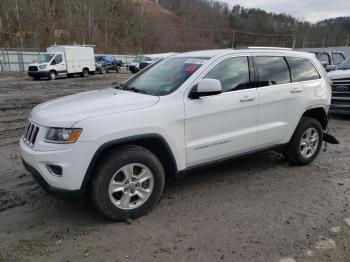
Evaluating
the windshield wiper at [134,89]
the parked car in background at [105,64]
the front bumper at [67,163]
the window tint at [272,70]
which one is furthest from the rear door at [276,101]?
the parked car in background at [105,64]

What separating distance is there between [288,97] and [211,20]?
10849 cm

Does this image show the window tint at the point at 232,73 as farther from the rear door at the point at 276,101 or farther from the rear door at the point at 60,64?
the rear door at the point at 60,64

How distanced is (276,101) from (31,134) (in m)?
→ 3.11

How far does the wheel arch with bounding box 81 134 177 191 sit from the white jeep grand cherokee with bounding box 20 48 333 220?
1 centimetres

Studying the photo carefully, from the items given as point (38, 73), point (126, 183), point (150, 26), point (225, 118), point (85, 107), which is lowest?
point (38, 73)

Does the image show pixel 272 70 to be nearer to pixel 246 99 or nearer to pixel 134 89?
pixel 246 99

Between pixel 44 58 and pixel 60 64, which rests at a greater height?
pixel 44 58

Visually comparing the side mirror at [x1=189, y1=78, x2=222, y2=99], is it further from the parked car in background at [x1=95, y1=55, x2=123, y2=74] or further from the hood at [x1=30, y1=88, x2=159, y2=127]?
the parked car in background at [x1=95, y1=55, x2=123, y2=74]

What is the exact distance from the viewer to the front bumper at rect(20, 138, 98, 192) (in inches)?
121

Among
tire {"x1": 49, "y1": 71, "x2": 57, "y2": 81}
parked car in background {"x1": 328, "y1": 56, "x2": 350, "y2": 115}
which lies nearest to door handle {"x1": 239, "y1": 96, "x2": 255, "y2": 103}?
parked car in background {"x1": 328, "y1": 56, "x2": 350, "y2": 115}

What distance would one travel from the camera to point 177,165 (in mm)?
3703

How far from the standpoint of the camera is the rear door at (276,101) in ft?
14.5

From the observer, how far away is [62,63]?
2559 cm

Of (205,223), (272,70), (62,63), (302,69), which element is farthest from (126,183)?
(62,63)
